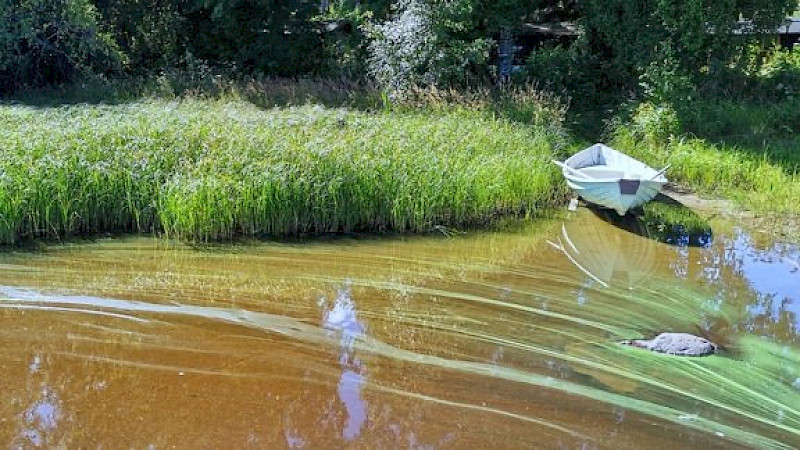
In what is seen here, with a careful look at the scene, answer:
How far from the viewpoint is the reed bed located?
673 cm

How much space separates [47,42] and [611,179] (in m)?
9.21

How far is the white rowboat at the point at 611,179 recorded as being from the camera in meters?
7.23

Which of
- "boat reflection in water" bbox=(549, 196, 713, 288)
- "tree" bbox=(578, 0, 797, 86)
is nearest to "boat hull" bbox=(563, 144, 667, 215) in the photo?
"boat reflection in water" bbox=(549, 196, 713, 288)

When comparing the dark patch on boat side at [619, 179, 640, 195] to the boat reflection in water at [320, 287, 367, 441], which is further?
the dark patch on boat side at [619, 179, 640, 195]

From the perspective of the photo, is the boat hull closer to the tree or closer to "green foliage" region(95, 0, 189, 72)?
the tree

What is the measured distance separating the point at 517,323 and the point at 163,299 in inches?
98.9

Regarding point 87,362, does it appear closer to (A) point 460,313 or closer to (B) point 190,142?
(A) point 460,313

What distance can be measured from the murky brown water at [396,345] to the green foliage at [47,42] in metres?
6.82

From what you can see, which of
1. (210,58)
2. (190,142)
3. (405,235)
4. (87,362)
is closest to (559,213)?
(405,235)

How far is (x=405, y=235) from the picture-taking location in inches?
282

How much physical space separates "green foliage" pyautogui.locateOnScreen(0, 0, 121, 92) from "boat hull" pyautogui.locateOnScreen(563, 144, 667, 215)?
27.5 ft

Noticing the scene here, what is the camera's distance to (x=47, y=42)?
1213cm

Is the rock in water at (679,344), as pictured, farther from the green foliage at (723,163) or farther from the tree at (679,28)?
the tree at (679,28)

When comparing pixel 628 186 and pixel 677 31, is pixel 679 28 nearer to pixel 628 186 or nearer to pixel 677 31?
pixel 677 31
